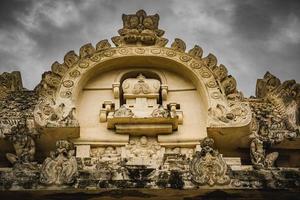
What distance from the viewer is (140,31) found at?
48.4 feet

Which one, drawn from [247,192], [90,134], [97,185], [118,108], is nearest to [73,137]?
[90,134]

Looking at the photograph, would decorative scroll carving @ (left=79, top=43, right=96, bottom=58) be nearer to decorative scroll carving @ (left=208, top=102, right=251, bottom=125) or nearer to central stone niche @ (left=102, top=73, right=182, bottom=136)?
central stone niche @ (left=102, top=73, right=182, bottom=136)

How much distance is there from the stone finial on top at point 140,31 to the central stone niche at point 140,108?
79 cm

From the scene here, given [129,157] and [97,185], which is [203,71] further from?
[97,185]

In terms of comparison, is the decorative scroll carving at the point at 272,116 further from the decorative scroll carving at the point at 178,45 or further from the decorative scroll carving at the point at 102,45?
the decorative scroll carving at the point at 102,45

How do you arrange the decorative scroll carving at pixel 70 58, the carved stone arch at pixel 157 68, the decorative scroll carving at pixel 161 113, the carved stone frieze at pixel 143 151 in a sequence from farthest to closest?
the decorative scroll carving at pixel 70 58, the decorative scroll carving at pixel 161 113, the carved stone arch at pixel 157 68, the carved stone frieze at pixel 143 151

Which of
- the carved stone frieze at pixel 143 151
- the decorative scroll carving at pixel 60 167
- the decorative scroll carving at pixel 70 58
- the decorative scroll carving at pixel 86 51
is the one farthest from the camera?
the decorative scroll carving at pixel 86 51

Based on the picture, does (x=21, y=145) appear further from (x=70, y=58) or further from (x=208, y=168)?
(x=208, y=168)

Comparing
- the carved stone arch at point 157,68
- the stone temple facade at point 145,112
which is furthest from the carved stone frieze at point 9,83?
the carved stone arch at point 157,68

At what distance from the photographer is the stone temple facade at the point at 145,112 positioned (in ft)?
41.1

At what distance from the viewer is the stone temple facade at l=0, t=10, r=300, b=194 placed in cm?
1253

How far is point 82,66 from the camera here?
1401 cm

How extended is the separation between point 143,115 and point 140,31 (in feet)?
9.21

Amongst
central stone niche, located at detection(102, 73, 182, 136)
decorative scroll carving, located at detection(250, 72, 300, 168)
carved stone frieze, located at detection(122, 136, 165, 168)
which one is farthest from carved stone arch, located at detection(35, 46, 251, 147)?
carved stone frieze, located at detection(122, 136, 165, 168)
